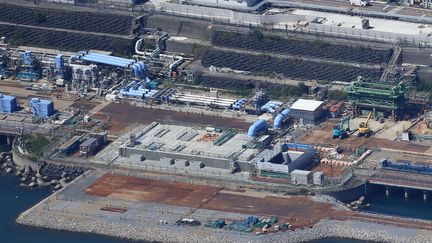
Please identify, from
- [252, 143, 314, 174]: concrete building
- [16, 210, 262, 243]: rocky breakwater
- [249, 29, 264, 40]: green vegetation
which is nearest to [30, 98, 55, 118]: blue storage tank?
[249, 29, 264, 40]: green vegetation

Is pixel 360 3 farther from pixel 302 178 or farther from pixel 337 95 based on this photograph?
pixel 302 178

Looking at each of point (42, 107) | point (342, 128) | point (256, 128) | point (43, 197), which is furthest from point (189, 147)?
point (42, 107)

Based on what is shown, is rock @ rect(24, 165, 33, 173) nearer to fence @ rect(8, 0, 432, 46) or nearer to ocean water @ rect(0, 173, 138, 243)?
ocean water @ rect(0, 173, 138, 243)

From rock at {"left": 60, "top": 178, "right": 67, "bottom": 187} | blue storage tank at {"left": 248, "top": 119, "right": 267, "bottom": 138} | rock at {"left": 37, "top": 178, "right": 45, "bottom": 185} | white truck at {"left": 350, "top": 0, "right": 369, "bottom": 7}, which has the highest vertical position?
white truck at {"left": 350, "top": 0, "right": 369, "bottom": 7}

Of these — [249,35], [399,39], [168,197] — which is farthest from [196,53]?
[168,197]

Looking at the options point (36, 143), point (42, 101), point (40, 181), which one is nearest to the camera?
point (40, 181)

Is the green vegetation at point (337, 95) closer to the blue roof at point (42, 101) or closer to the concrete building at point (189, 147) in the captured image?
the concrete building at point (189, 147)
